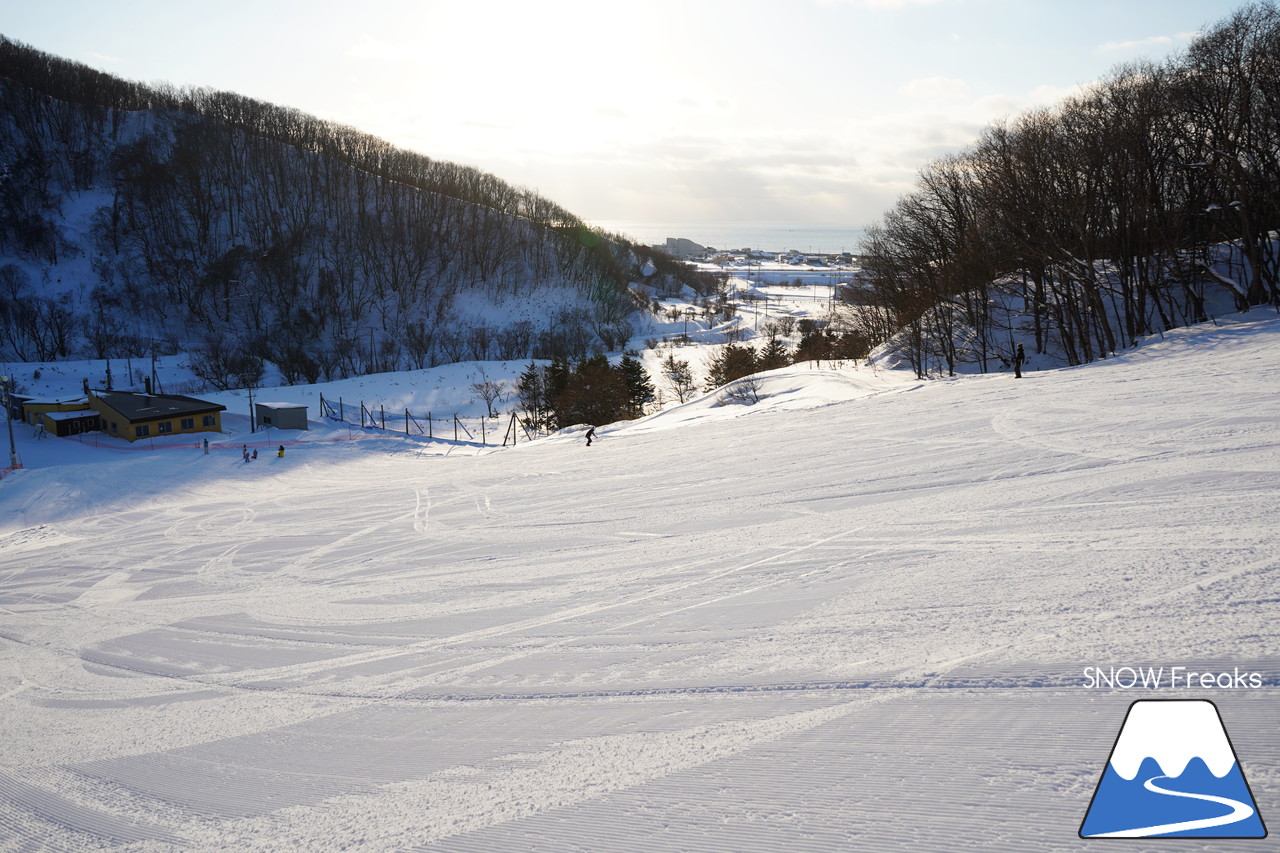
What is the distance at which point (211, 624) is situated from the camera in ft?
32.7

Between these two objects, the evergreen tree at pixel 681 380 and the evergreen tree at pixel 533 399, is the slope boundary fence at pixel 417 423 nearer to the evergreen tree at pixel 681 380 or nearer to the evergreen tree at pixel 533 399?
the evergreen tree at pixel 533 399

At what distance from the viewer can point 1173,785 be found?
12.1 feet

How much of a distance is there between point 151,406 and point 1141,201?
188 feet

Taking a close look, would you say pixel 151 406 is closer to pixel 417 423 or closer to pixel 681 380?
pixel 417 423

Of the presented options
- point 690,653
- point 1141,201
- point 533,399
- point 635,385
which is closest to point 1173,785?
point 690,653

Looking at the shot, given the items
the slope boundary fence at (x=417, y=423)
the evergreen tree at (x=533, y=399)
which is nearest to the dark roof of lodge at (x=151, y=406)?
the slope boundary fence at (x=417, y=423)

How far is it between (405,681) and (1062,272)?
1270 inches

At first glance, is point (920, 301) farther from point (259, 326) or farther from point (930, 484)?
point (259, 326)

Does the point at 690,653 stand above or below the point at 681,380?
below

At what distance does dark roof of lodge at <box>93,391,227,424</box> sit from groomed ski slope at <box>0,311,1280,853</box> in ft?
107
